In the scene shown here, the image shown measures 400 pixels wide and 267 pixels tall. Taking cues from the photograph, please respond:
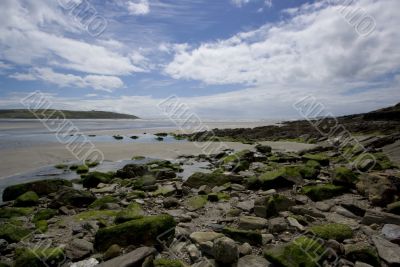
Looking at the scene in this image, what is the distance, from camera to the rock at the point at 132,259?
514 centimetres

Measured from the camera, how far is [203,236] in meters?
6.41

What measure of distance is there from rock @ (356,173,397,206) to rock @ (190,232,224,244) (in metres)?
4.71

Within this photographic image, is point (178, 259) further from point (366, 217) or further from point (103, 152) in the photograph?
point (103, 152)

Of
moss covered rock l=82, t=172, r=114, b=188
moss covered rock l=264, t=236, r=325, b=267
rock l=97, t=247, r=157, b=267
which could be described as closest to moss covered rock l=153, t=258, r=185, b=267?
rock l=97, t=247, r=157, b=267

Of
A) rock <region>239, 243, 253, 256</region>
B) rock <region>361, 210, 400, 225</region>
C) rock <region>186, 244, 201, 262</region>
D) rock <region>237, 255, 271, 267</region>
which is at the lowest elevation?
rock <region>186, 244, 201, 262</region>

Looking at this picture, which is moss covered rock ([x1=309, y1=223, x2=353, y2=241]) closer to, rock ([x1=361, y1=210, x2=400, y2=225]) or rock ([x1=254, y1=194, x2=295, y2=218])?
rock ([x1=361, y1=210, x2=400, y2=225])

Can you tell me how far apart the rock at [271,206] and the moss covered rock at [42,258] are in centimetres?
458

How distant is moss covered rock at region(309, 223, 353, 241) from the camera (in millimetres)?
6168

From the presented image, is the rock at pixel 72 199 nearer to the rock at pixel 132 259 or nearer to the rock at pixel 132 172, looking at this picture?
the rock at pixel 132 172

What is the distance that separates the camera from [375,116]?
3825cm

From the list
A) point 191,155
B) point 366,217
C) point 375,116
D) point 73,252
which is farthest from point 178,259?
point 375,116

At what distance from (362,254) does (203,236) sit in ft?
9.53

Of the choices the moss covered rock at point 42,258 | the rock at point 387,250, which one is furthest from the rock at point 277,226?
the moss covered rock at point 42,258

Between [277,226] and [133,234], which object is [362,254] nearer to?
[277,226]
